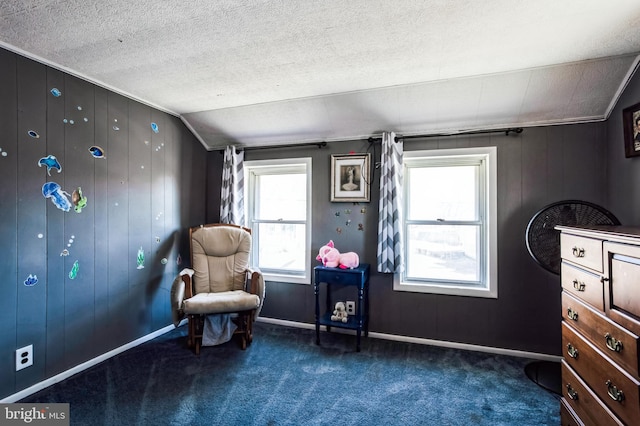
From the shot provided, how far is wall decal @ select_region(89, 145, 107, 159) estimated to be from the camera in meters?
2.37

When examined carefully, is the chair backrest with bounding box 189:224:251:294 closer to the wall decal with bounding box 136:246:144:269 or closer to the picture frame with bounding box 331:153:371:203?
the wall decal with bounding box 136:246:144:269

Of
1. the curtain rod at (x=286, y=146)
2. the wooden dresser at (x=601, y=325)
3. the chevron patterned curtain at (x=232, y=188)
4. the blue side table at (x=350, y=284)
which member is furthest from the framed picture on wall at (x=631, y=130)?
the chevron patterned curtain at (x=232, y=188)

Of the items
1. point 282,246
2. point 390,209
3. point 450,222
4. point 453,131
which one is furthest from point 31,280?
point 453,131

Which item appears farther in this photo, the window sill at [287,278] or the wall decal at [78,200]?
the window sill at [287,278]

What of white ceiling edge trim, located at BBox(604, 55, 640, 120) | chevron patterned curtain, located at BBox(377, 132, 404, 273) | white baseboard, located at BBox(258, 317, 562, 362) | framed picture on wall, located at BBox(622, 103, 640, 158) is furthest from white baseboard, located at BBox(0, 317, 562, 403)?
white ceiling edge trim, located at BBox(604, 55, 640, 120)

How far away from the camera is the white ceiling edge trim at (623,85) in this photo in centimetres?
201

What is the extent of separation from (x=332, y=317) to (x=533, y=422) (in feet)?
5.27

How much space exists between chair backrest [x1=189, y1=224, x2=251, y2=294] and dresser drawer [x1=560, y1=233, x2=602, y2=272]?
2529 millimetres

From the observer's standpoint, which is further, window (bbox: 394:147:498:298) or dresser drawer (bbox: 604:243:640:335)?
window (bbox: 394:147:498:298)

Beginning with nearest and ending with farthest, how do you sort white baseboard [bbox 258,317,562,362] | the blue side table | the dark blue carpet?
the dark blue carpet < white baseboard [bbox 258,317,562,362] < the blue side table

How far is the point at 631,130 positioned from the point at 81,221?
3.99 metres

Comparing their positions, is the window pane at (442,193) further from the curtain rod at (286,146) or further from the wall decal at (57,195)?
the wall decal at (57,195)

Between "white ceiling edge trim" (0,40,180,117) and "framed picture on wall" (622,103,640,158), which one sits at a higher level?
"white ceiling edge trim" (0,40,180,117)

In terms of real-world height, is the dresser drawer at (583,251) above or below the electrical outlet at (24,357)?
above
